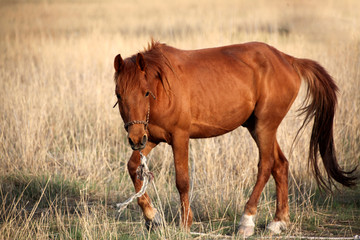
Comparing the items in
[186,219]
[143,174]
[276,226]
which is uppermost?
[143,174]

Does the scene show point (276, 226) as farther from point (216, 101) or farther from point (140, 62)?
point (140, 62)

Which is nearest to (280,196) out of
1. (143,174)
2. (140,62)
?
(143,174)

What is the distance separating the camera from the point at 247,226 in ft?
14.4

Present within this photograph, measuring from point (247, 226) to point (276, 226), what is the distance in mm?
352

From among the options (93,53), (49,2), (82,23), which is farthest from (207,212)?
(49,2)

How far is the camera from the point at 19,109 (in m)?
7.04

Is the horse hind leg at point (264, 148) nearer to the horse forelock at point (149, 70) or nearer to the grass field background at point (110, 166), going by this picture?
the grass field background at point (110, 166)

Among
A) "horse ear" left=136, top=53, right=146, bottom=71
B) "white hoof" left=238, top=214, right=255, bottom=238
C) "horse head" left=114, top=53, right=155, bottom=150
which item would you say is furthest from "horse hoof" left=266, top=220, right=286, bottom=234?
"horse ear" left=136, top=53, right=146, bottom=71

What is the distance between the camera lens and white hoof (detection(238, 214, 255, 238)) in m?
4.34

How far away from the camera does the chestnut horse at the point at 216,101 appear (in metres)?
3.83

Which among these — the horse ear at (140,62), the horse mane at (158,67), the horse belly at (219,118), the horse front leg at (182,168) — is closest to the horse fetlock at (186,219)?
the horse front leg at (182,168)

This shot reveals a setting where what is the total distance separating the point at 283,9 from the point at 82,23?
31.4ft

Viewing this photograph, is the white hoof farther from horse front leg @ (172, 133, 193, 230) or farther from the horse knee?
the horse knee

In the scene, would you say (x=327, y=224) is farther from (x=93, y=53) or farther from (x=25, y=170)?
(x=93, y=53)
